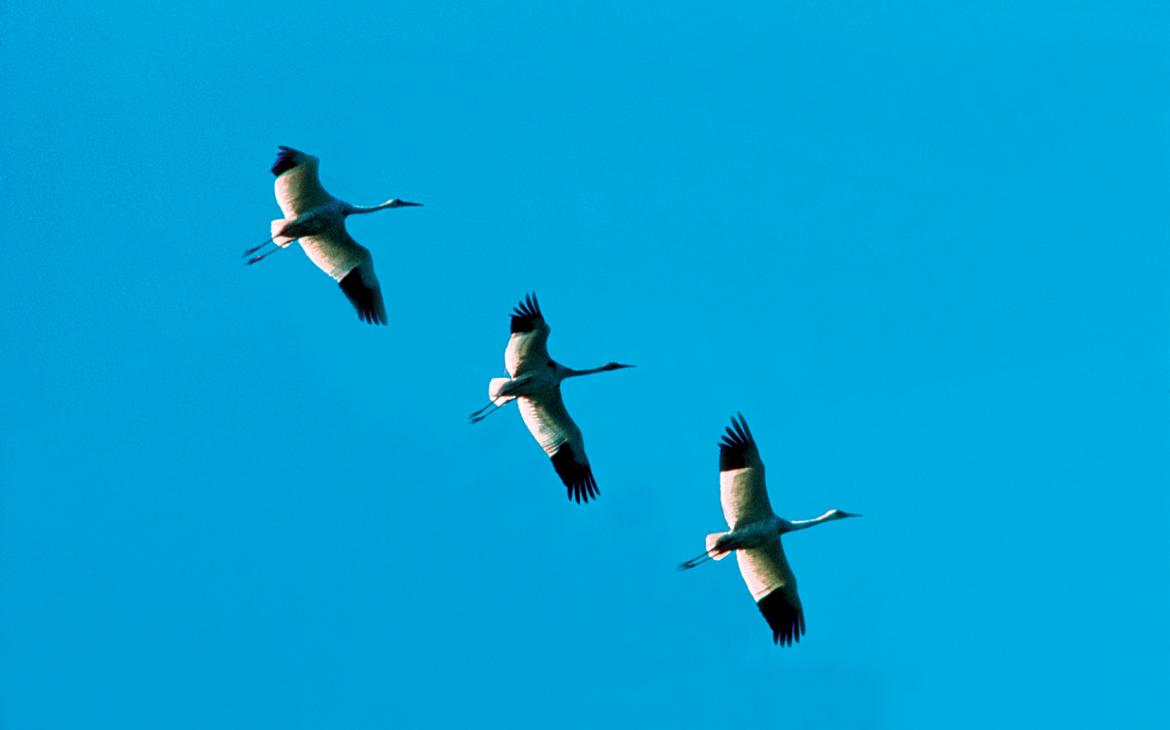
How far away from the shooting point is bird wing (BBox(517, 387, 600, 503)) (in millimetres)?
29547

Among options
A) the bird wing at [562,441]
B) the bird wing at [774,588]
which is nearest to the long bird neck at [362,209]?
the bird wing at [562,441]

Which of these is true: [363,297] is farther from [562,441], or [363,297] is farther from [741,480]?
[741,480]

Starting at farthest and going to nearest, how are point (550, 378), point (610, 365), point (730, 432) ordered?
point (610, 365) → point (550, 378) → point (730, 432)

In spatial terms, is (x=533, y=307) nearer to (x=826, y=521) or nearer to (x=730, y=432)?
(x=730, y=432)

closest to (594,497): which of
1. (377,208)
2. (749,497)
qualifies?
(749,497)

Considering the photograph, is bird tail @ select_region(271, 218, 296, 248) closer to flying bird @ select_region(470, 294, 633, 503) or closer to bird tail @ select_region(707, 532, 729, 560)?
flying bird @ select_region(470, 294, 633, 503)

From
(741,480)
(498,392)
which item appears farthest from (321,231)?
(741,480)

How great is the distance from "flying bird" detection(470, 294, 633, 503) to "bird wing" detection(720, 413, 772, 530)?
292cm

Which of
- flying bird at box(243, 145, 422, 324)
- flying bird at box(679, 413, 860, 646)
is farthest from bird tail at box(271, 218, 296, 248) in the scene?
flying bird at box(679, 413, 860, 646)

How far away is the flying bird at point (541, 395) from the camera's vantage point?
2839 cm

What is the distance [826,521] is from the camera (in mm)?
28625

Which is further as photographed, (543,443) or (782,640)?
(543,443)

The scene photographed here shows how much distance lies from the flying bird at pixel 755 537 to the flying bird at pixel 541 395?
2621 mm

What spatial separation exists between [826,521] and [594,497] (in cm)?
361
